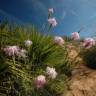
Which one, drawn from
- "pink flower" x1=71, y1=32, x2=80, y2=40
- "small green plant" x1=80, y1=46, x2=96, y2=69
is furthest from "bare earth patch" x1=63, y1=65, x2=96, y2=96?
"small green plant" x1=80, y1=46, x2=96, y2=69

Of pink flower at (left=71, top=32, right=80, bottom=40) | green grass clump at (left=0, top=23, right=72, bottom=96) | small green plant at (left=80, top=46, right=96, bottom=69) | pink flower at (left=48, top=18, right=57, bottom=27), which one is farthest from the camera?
small green plant at (left=80, top=46, right=96, bottom=69)

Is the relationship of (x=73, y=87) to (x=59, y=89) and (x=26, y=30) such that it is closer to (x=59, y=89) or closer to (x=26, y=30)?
(x=59, y=89)

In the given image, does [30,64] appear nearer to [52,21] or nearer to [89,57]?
[52,21]

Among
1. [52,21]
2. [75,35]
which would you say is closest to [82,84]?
[75,35]

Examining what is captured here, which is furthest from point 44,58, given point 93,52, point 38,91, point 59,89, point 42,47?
point 93,52

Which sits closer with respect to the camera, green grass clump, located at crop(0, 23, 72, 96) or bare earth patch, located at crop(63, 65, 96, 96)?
green grass clump, located at crop(0, 23, 72, 96)

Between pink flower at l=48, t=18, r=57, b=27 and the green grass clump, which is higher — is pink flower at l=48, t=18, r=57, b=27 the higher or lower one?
the higher one

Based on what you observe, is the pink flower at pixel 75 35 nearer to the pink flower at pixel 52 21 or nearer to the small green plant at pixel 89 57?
the pink flower at pixel 52 21

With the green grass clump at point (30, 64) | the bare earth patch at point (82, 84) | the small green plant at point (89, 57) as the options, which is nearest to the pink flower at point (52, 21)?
the green grass clump at point (30, 64)

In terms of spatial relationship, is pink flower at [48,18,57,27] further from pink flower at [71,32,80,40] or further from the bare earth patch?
the bare earth patch

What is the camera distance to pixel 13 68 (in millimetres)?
5105

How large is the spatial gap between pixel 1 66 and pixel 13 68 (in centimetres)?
24

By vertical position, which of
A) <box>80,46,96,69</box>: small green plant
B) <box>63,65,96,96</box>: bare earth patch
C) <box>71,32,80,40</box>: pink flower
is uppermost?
<box>71,32,80,40</box>: pink flower

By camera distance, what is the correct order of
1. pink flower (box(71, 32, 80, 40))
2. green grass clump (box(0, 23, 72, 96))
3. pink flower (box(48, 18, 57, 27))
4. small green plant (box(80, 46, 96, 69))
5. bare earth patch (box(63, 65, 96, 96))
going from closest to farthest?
green grass clump (box(0, 23, 72, 96)), bare earth patch (box(63, 65, 96, 96)), pink flower (box(71, 32, 80, 40)), pink flower (box(48, 18, 57, 27)), small green plant (box(80, 46, 96, 69))
